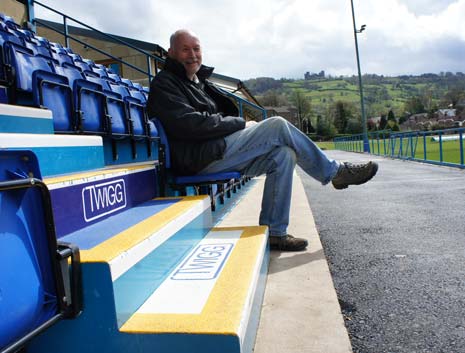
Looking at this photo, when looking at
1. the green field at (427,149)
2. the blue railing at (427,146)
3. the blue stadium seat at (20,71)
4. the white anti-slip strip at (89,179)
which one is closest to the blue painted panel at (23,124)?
the white anti-slip strip at (89,179)

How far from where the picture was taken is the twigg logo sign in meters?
1.47

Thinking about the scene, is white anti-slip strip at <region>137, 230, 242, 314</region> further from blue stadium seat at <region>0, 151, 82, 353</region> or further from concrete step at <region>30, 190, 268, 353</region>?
blue stadium seat at <region>0, 151, 82, 353</region>

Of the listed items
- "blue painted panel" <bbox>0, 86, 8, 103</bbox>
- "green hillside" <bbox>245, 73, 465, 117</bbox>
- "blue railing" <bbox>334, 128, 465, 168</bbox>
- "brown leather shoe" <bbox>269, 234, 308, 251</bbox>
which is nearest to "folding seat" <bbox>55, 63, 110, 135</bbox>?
"blue painted panel" <bbox>0, 86, 8, 103</bbox>

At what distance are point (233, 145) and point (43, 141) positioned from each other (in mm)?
1173

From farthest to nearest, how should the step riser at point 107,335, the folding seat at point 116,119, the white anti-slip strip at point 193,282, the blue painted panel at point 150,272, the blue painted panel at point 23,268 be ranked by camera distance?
the folding seat at point 116,119, the white anti-slip strip at point 193,282, the blue painted panel at point 150,272, the step riser at point 107,335, the blue painted panel at point 23,268

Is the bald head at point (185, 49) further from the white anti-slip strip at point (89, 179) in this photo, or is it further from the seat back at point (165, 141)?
the white anti-slip strip at point (89, 179)

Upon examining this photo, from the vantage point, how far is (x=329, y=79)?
188 meters

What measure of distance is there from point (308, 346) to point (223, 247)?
26.9 inches

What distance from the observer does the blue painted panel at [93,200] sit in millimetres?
1298

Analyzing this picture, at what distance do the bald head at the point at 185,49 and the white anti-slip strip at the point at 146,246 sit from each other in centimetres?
111

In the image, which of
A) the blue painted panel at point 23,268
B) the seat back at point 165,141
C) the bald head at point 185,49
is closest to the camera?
the blue painted panel at point 23,268

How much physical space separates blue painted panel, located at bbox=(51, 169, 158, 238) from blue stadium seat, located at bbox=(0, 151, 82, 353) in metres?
0.35

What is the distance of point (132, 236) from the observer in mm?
1282

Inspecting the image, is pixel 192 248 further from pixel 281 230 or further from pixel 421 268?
pixel 421 268
